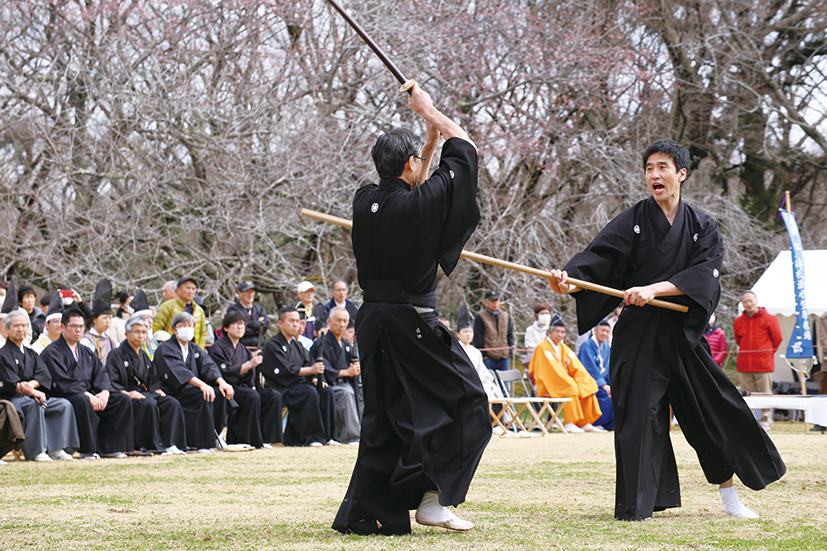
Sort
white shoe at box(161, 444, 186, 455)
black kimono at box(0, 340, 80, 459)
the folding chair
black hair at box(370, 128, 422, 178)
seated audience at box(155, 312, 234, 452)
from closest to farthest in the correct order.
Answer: black hair at box(370, 128, 422, 178), black kimono at box(0, 340, 80, 459), white shoe at box(161, 444, 186, 455), seated audience at box(155, 312, 234, 452), the folding chair

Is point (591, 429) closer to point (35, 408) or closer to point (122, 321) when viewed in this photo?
point (122, 321)

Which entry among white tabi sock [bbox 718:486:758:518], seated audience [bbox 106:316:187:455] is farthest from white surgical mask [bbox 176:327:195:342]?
white tabi sock [bbox 718:486:758:518]

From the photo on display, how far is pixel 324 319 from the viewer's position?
11195 mm

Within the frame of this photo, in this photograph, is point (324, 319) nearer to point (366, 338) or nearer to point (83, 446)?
point (83, 446)

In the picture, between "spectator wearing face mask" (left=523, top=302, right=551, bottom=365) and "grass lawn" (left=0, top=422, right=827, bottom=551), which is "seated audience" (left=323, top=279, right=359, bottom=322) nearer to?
"spectator wearing face mask" (left=523, top=302, right=551, bottom=365)

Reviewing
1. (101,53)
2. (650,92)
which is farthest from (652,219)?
(650,92)

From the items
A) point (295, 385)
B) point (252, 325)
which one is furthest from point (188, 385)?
point (252, 325)

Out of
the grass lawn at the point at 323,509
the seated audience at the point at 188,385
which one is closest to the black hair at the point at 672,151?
the grass lawn at the point at 323,509

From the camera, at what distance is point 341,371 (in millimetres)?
10352

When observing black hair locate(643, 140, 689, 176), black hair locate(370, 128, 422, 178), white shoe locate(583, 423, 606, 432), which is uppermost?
black hair locate(643, 140, 689, 176)

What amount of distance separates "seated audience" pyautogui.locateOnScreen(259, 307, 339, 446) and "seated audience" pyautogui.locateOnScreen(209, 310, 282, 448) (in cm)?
19

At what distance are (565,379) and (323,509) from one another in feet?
23.9

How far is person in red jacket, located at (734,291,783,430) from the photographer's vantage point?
37.6 feet

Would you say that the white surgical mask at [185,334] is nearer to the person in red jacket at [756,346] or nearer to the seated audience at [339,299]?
the seated audience at [339,299]
